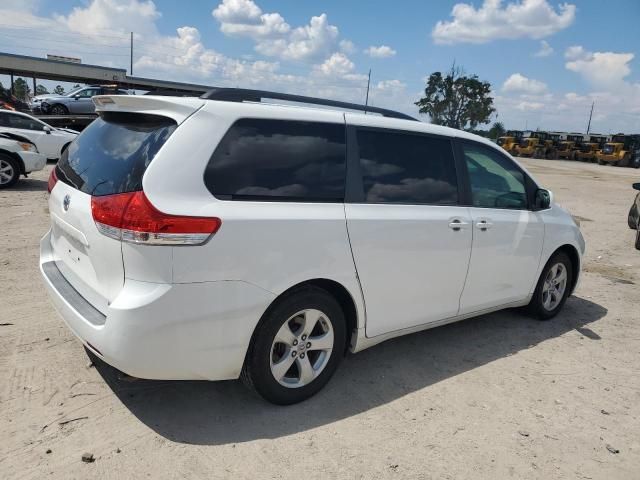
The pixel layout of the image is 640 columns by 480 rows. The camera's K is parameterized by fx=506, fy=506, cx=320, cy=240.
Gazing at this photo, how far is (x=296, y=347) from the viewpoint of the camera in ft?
10.3

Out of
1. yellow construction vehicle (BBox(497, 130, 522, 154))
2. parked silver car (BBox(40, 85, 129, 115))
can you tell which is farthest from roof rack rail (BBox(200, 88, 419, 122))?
yellow construction vehicle (BBox(497, 130, 522, 154))

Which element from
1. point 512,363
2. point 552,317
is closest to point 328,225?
point 512,363

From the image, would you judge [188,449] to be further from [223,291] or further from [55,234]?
[55,234]

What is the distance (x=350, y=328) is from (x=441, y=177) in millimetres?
1371

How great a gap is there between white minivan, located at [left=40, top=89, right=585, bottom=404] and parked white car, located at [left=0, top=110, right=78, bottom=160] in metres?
11.7

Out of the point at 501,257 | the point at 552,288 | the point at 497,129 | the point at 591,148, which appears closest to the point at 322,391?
the point at 501,257

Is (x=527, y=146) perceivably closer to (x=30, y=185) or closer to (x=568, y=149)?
(x=568, y=149)

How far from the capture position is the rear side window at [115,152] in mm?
2662

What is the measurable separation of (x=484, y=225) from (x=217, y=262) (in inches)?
91.9

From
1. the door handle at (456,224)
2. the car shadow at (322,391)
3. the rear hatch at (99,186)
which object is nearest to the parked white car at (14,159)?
the rear hatch at (99,186)

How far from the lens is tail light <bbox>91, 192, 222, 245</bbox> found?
8.27ft

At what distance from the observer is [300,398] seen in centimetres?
323

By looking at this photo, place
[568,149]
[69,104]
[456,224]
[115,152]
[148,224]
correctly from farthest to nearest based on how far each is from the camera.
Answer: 1. [568,149]
2. [69,104]
3. [456,224]
4. [115,152]
5. [148,224]

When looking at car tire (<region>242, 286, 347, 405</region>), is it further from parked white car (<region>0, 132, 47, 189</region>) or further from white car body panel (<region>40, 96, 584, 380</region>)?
parked white car (<region>0, 132, 47, 189</region>)
